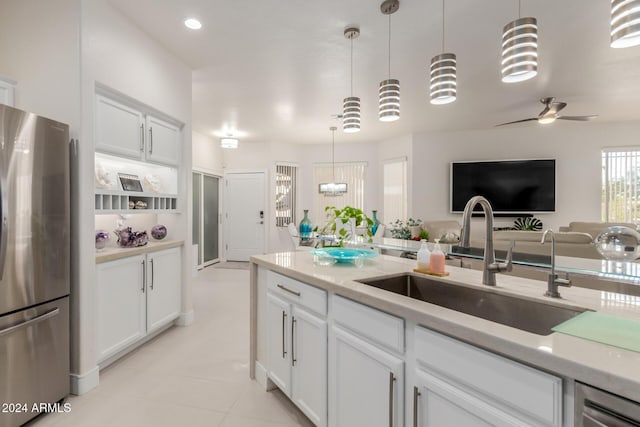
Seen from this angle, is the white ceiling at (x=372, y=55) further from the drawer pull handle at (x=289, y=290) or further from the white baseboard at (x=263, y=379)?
the white baseboard at (x=263, y=379)

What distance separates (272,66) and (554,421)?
3.53m

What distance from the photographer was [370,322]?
130cm

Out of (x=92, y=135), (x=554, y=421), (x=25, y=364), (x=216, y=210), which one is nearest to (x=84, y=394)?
(x=25, y=364)

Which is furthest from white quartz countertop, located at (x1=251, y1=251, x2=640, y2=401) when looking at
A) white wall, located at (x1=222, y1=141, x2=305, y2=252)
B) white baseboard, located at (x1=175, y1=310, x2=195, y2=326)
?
white wall, located at (x1=222, y1=141, x2=305, y2=252)

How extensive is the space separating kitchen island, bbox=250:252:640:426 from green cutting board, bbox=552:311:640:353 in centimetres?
4

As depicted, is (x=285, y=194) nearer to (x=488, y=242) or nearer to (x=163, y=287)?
(x=163, y=287)

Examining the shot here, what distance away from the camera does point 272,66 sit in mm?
3389

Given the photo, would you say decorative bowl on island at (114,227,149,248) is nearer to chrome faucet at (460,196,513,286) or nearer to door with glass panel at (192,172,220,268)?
chrome faucet at (460,196,513,286)

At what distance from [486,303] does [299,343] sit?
38.8 inches

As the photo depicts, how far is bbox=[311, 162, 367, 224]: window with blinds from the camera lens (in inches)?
293

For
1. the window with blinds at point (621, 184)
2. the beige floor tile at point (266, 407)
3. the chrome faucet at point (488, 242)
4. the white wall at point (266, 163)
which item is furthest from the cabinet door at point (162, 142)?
the window with blinds at point (621, 184)

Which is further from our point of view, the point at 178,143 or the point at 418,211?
the point at 418,211

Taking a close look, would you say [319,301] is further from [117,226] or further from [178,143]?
[178,143]

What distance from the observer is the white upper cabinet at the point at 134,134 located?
2.33 metres
